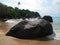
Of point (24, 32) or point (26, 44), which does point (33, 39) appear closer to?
point (24, 32)

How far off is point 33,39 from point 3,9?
47.4 metres

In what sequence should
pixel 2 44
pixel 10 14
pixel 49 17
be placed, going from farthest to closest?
1. pixel 10 14
2. pixel 49 17
3. pixel 2 44

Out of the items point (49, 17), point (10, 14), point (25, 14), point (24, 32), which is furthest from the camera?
point (25, 14)

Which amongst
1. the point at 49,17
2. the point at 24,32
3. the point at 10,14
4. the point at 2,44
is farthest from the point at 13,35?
the point at 10,14

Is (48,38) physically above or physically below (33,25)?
below

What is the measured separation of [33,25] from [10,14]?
54.4m

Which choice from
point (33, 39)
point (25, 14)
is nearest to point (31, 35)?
point (33, 39)

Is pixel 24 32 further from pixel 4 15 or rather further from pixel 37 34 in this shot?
pixel 4 15

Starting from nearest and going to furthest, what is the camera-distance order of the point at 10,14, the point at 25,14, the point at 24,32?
the point at 24,32 < the point at 10,14 < the point at 25,14

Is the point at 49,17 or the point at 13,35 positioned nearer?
the point at 13,35

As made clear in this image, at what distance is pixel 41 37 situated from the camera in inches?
546

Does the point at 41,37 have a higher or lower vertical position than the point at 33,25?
lower

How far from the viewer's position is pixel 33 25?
13.6m

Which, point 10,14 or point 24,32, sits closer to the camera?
point 24,32
